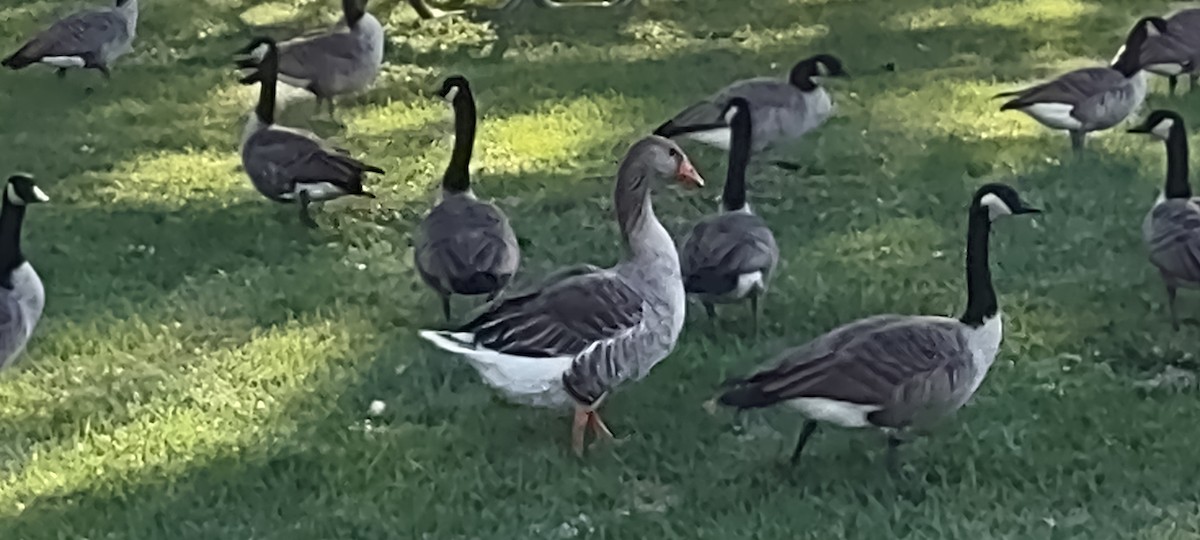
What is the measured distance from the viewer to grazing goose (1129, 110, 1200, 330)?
273 inches

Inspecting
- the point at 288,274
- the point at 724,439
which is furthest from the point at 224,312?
the point at 724,439

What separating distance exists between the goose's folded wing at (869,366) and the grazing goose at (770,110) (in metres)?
3.73

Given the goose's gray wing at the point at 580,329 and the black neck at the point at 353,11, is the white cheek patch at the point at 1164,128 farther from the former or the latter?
the black neck at the point at 353,11

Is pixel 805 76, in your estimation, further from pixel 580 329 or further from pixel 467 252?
pixel 580 329

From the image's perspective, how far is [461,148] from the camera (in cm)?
775

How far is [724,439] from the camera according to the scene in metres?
6.00

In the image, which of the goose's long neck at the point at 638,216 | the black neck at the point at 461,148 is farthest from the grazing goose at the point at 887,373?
the black neck at the point at 461,148

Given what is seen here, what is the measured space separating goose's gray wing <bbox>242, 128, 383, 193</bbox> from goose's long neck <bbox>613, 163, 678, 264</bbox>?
2.74m

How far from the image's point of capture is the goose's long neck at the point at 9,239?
20.7 feet

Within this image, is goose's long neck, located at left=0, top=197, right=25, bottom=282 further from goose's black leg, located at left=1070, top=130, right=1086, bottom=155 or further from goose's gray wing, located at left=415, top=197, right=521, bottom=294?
goose's black leg, located at left=1070, top=130, right=1086, bottom=155

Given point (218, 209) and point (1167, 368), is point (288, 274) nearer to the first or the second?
point (218, 209)

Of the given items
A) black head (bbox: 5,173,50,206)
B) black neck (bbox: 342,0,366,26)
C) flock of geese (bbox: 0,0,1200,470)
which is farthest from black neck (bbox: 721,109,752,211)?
black neck (bbox: 342,0,366,26)

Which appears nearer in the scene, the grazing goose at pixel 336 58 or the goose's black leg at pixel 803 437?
the goose's black leg at pixel 803 437

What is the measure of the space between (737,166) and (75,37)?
7029 millimetres
